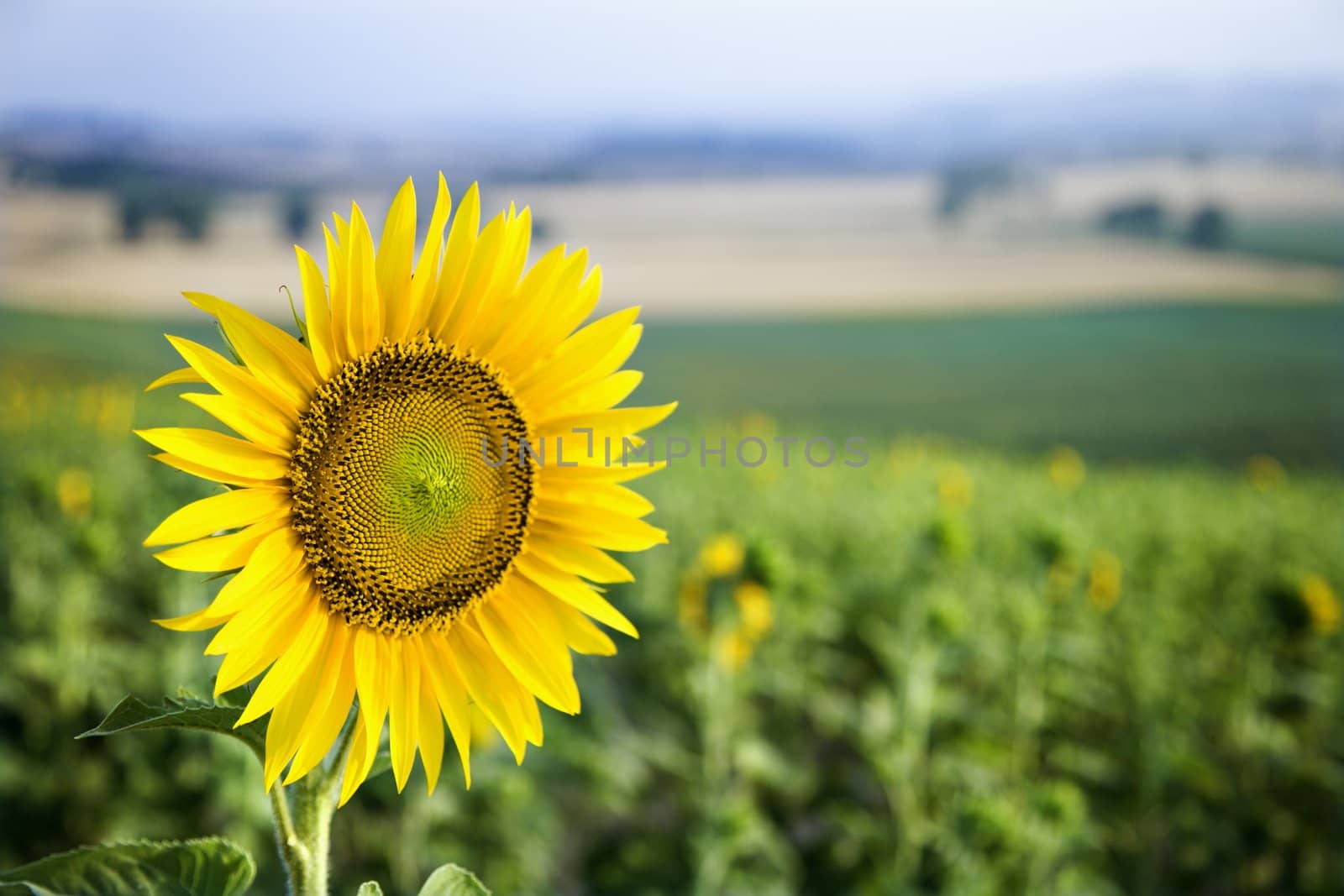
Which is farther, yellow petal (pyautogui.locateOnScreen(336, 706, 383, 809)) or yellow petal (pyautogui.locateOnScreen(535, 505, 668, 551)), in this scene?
yellow petal (pyautogui.locateOnScreen(535, 505, 668, 551))

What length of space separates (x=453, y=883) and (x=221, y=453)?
0.32m

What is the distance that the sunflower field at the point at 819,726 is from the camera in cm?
216

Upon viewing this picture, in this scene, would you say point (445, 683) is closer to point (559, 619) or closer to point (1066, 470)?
point (559, 619)

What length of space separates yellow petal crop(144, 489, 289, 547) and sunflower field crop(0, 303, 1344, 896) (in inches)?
36.8

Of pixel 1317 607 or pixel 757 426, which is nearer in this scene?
pixel 1317 607

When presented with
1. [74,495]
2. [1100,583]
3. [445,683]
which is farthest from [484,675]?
[1100,583]

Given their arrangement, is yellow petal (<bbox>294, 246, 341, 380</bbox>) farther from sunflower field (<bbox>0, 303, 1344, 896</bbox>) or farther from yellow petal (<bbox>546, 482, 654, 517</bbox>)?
sunflower field (<bbox>0, 303, 1344, 896</bbox>)

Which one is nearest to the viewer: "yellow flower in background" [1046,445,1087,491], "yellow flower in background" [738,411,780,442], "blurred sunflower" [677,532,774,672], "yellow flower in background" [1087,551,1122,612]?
"blurred sunflower" [677,532,774,672]

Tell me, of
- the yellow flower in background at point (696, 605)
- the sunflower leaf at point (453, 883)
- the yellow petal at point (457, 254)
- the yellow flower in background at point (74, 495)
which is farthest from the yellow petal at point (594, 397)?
the yellow flower in background at point (74, 495)

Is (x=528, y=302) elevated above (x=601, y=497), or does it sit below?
above

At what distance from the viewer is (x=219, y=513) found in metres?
0.64

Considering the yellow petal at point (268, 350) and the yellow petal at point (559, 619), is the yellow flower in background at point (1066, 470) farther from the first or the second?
the yellow petal at point (268, 350)

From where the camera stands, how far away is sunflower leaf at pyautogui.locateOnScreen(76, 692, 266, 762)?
59 cm

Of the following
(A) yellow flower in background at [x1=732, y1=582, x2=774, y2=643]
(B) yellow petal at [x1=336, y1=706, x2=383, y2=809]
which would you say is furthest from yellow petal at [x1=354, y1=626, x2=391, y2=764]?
(A) yellow flower in background at [x1=732, y1=582, x2=774, y2=643]
